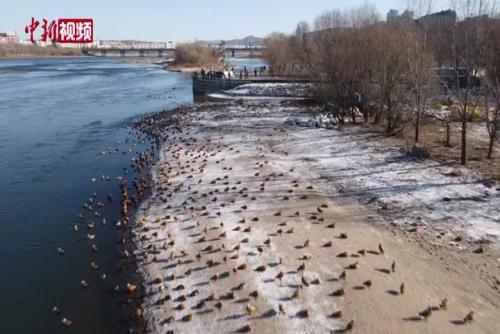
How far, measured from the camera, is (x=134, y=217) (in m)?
14.9

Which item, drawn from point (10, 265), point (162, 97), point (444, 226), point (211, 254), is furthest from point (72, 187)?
point (162, 97)

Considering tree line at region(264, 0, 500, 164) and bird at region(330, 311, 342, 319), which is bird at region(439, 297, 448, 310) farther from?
tree line at region(264, 0, 500, 164)

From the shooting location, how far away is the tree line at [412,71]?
18016 millimetres

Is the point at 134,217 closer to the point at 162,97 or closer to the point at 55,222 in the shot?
the point at 55,222

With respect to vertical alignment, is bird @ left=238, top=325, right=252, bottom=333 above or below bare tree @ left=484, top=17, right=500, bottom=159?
below

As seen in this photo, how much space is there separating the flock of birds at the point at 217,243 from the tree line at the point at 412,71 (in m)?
7.77

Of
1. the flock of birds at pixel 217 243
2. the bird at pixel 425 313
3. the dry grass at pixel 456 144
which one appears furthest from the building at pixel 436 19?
the bird at pixel 425 313

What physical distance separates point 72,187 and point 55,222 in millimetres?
3800

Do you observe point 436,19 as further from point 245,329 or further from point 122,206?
point 245,329

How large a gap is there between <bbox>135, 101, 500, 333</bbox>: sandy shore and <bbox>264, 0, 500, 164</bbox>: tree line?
5.56 metres

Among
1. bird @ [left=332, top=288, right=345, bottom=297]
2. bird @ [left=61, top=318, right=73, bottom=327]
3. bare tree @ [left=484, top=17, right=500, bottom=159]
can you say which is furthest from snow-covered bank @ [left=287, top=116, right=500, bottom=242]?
bird @ [left=61, top=318, right=73, bottom=327]

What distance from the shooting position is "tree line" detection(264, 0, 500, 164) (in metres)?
18.0

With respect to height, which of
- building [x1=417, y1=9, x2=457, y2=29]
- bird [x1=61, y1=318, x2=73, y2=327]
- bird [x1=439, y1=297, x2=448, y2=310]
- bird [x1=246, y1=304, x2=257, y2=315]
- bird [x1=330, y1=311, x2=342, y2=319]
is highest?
building [x1=417, y1=9, x2=457, y2=29]

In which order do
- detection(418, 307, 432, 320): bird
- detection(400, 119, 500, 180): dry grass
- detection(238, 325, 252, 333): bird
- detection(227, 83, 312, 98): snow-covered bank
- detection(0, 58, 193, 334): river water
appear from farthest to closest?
detection(227, 83, 312, 98): snow-covered bank → detection(400, 119, 500, 180): dry grass → detection(0, 58, 193, 334): river water → detection(418, 307, 432, 320): bird → detection(238, 325, 252, 333): bird
